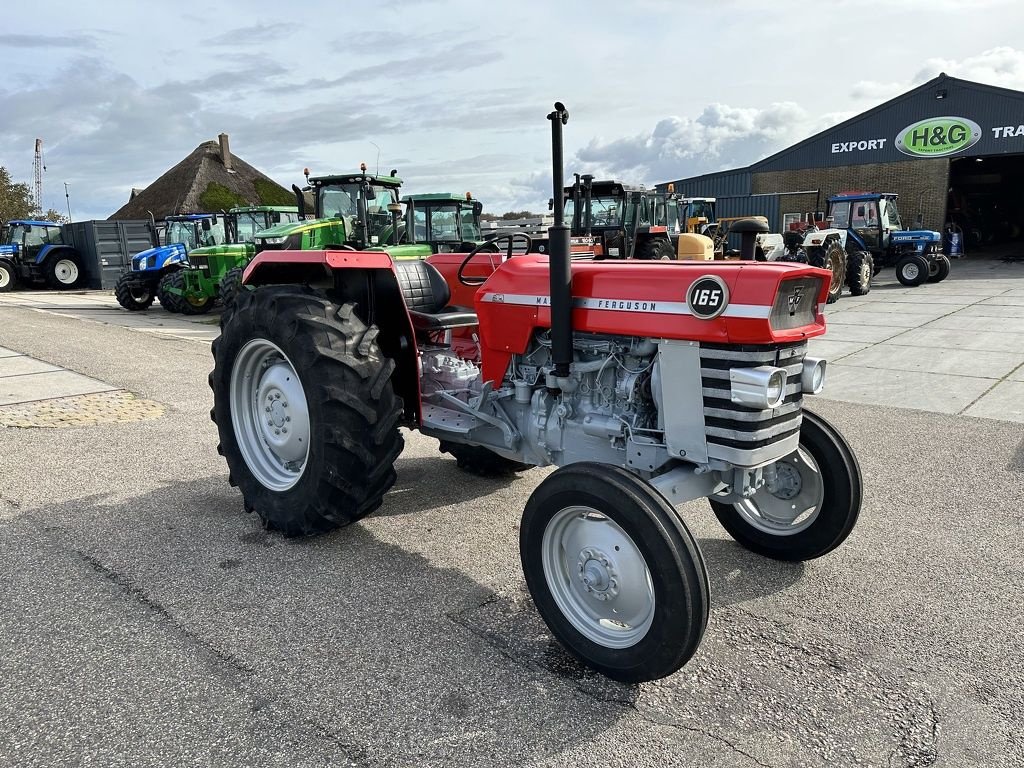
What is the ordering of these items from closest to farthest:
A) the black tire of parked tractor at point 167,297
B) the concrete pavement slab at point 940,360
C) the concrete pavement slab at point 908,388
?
the concrete pavement slab at point 908,388, the concrete pavement slab at point 940,360, the black tire of parked tractor at point 167,297

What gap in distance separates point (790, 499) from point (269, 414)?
2.52 meters

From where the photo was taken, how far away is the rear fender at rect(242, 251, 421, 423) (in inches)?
141

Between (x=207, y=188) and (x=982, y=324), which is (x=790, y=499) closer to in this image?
(x=982, y=324)

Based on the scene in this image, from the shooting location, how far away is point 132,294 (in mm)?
15133

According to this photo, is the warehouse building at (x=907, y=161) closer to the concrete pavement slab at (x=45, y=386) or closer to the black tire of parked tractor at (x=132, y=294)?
the black tire of parked tractor at (x=132, y=294)

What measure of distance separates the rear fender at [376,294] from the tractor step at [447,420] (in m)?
0.06

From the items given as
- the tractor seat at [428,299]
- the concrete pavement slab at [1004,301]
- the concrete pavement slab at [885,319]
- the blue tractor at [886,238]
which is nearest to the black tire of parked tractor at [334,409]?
the tractor seat at [428,299]

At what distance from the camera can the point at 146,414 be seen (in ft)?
19.1

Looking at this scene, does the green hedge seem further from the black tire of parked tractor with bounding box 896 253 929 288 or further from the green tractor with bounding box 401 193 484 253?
the black tire of parked tractor with bounding box 896 253 929 288

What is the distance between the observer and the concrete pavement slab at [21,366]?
24.4ft

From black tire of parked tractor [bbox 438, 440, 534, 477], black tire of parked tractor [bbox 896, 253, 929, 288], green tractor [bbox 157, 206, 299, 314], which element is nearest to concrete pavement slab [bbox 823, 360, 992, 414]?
black tire of parked tractor [bbox 438, 440, 534, 477]

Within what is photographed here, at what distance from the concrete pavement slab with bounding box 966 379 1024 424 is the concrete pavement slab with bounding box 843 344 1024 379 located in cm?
51

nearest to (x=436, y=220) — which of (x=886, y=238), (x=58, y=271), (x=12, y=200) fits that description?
(x=886, y=238)

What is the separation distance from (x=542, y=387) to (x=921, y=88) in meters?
25.5
